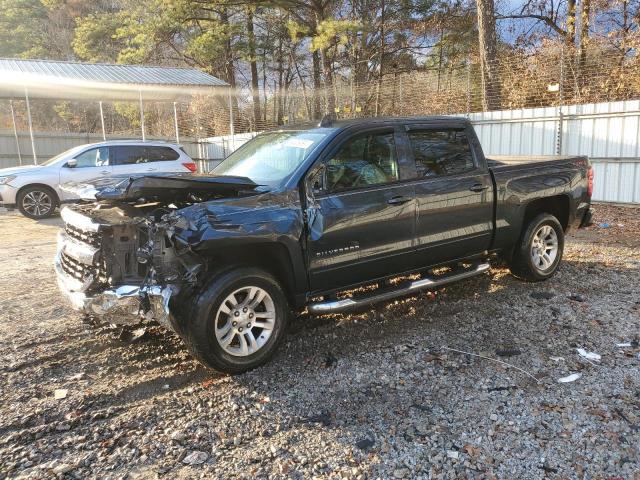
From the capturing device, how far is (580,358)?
4.11 metres

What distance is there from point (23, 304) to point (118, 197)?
8.38 feet

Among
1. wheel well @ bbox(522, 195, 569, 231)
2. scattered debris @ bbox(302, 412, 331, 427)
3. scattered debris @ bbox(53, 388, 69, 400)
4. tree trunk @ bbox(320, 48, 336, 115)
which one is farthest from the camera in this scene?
tree trunk @ bbox(320, 48, 336, 115)

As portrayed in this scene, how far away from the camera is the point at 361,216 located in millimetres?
4422

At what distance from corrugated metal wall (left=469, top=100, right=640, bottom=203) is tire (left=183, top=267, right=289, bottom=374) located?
A: 9.51 metres

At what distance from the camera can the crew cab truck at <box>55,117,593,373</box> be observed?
368cm

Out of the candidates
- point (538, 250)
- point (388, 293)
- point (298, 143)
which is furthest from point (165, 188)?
point (538, 250)

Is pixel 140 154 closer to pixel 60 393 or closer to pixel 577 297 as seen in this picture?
pixel 60 393

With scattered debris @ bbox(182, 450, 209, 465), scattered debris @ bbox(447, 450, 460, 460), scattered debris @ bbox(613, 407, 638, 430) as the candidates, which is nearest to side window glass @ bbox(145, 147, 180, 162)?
scattered debris @ bbox(182, 450, 209, 465)

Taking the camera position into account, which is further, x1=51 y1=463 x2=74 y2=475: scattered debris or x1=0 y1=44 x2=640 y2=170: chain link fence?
x1=0 y1=44 x2=640 y2=170: chain link fence

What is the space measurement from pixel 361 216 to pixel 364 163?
0.51m

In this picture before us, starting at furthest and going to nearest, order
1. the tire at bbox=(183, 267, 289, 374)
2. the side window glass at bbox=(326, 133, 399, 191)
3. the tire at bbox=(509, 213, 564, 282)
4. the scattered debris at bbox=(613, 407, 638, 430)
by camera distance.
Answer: the tire at bbox=(509, 213, 564, 282) → the side window glass at bbox=(326, 133, 399, 191) → the tire at bbox=(183, 267, 289, 374) → the scattered debris at bbox=(613, 407, 638, 430)

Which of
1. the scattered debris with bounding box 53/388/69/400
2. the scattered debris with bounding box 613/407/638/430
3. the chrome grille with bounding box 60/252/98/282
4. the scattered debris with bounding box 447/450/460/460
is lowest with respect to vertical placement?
A: the scattered debris with bounding box 613/407/638/430

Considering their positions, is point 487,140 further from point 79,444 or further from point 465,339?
point 79,444

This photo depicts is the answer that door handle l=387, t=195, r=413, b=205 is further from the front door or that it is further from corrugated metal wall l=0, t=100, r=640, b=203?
corrugated metal wall l=0, t=100, r=640, b=203
